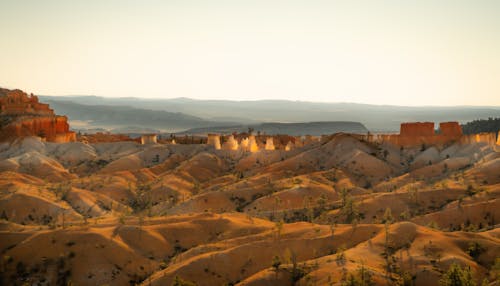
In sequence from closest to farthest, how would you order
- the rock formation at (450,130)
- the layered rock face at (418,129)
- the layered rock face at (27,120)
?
the rock formation at (450,130)
the layered rock face at (418,129)
the layered rock face at (27,120)

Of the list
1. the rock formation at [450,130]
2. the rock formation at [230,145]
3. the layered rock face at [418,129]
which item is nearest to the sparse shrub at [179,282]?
the rock formation at [450,130]

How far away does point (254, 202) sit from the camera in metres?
108

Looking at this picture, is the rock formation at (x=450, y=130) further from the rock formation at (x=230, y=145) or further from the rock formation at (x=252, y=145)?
the rock formation at (x=230, y=145)

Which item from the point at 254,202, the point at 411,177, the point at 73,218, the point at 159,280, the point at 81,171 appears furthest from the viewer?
the point at 81,171

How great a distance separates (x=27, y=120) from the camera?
16500cm

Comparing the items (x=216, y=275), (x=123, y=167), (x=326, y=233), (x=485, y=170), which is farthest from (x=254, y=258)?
(x=123, y=167)

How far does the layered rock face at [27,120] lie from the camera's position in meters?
161

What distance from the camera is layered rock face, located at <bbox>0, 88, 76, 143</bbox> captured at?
161250 millimetres

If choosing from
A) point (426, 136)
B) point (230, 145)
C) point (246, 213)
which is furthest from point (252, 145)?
point (246, 213)

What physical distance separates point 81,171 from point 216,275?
92097 mm

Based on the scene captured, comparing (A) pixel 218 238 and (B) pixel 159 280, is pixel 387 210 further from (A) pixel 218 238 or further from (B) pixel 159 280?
(B) pixel 159 280

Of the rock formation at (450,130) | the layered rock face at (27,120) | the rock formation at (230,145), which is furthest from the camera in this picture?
the rock formation at (230,145)

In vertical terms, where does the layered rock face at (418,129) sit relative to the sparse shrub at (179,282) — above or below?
above

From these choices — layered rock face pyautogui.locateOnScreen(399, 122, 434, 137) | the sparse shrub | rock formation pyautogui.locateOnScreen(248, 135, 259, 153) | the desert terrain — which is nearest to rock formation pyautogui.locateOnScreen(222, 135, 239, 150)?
rock formation pyautogui.locateOnScreen(248, 135, 259, 153)
